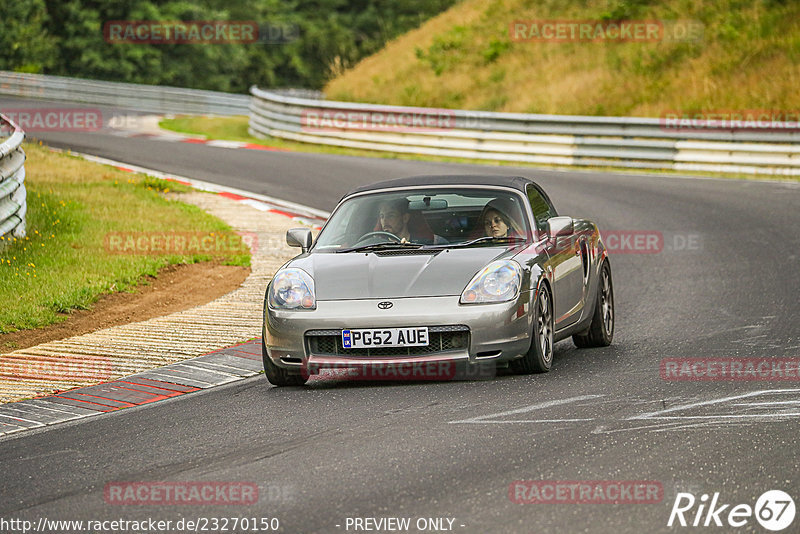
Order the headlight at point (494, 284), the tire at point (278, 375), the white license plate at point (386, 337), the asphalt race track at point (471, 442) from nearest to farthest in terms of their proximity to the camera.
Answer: the asphalt race track at point (471, 442), the white license plate at point (386, 337), the headlight at point (494, 284), the tire at point (278, 375)

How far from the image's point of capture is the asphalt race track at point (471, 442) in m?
5.20

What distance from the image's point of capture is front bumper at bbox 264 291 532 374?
7.64 metres

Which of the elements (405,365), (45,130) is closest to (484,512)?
(405,365)

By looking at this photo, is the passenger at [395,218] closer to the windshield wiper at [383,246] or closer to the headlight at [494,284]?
the windshield wiper at [383,246]

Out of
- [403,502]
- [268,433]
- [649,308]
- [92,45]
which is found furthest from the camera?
[92,45]

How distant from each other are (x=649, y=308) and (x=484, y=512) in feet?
21.4

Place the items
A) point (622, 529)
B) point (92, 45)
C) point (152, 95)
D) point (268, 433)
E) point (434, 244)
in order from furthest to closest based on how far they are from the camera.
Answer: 1. point (92, 45)
2. point (152, 95)
3. point (434, 244)
4. point (268, 433)
5. point (622, 529)

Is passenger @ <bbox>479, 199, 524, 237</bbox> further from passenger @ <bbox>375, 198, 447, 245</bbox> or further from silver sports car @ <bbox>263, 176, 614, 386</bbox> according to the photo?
passenger @ <bbox>375, 198, 447, 245</bbox>

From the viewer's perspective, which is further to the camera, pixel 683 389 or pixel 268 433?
pixel 683 389

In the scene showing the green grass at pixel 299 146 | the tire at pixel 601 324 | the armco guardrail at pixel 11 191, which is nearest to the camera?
the tire at pixel 601 324

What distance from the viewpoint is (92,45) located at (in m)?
50.7

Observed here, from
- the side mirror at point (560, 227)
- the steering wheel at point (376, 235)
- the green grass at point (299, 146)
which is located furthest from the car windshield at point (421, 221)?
the green grass at point (299, 146)

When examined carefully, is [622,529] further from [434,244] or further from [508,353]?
[434,244]

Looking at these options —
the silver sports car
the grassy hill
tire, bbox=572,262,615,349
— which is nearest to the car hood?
the silver sports car
